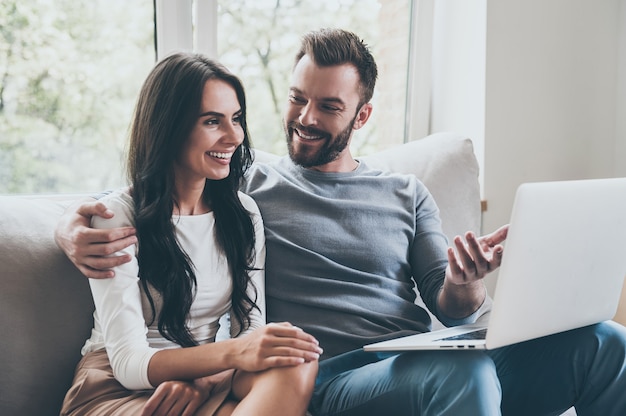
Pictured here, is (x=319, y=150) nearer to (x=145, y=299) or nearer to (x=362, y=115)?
(x=362, y=115)

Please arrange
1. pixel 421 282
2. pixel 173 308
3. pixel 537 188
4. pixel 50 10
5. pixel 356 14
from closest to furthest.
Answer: pixel 537 188, pixel 173 308, pixel 421 282, pixel 50 10, pixel 356 14

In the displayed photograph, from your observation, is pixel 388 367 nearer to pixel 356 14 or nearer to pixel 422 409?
pixel 422 409

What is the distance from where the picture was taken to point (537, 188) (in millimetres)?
1093

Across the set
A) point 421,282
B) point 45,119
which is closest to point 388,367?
point 421,282

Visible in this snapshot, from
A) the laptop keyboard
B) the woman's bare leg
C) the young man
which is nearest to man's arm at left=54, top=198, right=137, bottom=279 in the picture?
the young man

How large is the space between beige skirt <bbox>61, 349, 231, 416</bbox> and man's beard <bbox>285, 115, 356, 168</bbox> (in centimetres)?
62

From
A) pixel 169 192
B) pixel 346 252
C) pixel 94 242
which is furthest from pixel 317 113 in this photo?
pixel 94 242

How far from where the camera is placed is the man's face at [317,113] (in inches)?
67.9

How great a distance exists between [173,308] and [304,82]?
2.21ft

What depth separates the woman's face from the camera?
4.72 ft

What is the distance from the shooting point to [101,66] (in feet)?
6.44

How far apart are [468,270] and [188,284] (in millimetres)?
568

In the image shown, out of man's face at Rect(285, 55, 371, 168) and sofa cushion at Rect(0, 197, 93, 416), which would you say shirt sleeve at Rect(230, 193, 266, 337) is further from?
sofa cushion at Rect(0, 197, 93, 416)

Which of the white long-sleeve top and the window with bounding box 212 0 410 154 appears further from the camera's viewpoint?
the window with bounding box 212 0 410 154
